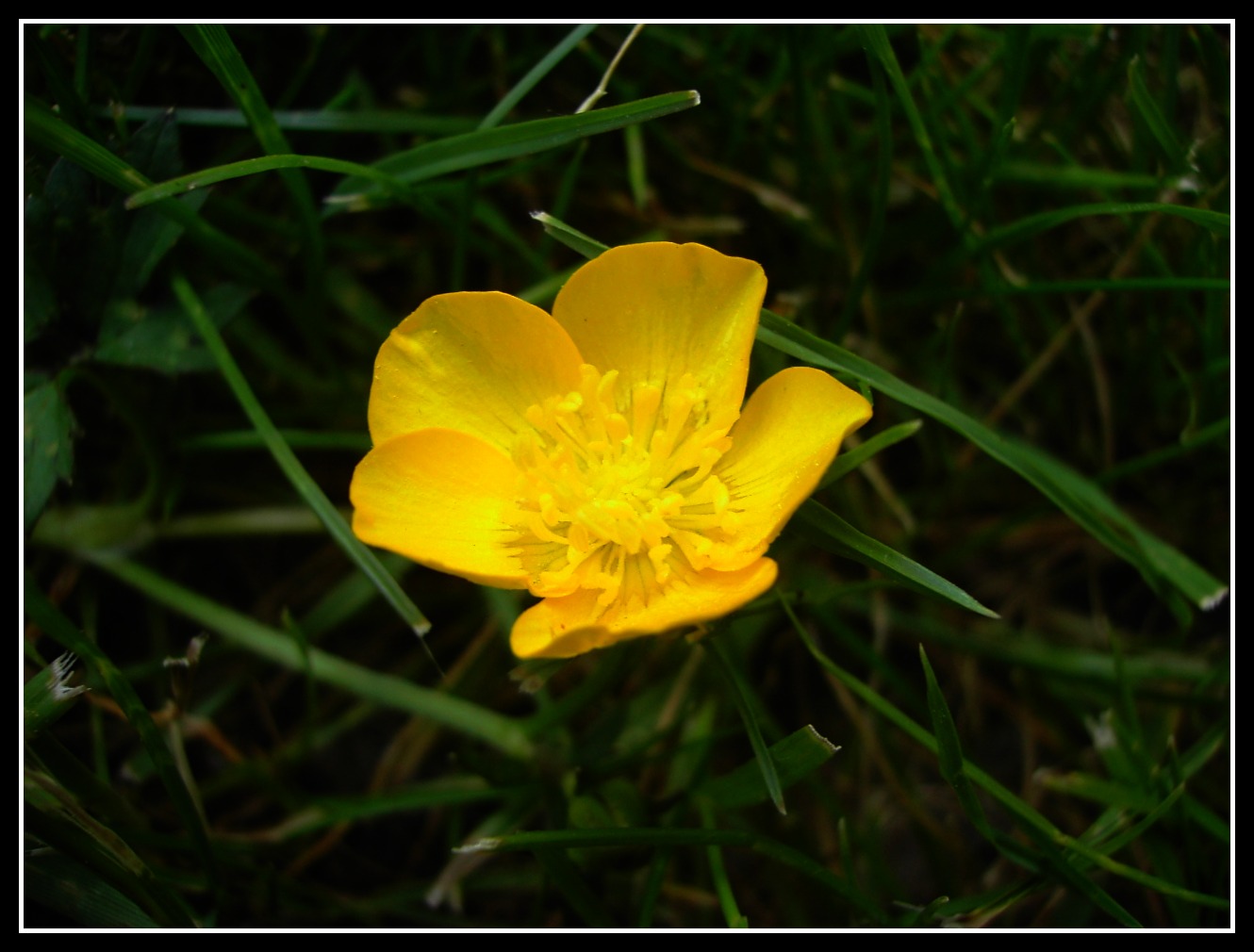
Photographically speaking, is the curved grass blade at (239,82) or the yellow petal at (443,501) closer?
the yellow petal at (443,501)

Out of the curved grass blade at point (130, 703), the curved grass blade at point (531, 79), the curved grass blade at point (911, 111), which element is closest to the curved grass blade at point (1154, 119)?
the curved grass blade at point (911, 111)

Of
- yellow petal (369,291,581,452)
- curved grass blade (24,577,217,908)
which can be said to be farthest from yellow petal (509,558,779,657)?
curved grass blade (24,577,217,908)

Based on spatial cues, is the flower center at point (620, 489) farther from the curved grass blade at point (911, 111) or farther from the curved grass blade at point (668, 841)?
the curved grass blade at point (911, 111)

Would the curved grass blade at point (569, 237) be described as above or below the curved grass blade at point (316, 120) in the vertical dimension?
below

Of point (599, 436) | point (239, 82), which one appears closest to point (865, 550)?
point (599, 436)

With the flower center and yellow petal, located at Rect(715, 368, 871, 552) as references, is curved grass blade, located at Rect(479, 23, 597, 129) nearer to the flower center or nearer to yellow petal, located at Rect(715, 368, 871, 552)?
the flower center

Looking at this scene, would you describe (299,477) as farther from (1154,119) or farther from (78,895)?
(1154,119)

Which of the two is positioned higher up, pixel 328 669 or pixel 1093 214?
pixel 1093 214
